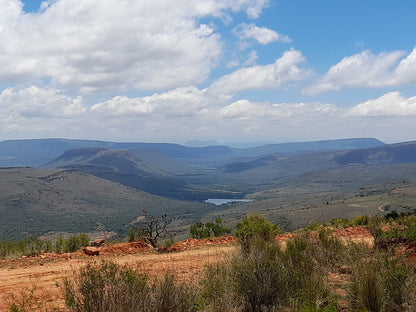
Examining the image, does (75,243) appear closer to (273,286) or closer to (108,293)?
(108,293)

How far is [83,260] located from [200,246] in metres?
4.91

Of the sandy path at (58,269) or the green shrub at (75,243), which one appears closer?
the sandy path at (58,269)

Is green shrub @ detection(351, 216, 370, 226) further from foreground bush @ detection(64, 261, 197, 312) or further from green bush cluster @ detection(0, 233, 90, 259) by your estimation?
foreground bush @ detection(64, 261, 197, 312)

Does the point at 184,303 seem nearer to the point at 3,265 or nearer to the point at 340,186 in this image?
the point at 3,265

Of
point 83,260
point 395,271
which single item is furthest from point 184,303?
point 83,260

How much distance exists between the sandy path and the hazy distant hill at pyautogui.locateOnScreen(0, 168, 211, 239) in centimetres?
5802

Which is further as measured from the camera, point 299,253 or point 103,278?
point 299,253

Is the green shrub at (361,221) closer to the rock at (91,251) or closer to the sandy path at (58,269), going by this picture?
the sandy path at (58,269)

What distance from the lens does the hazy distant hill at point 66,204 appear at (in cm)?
8025

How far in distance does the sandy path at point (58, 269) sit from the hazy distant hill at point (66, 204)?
58.0 metres

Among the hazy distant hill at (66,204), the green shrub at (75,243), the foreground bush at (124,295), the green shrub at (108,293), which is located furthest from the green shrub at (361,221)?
the hazy distant hill at (66,204)

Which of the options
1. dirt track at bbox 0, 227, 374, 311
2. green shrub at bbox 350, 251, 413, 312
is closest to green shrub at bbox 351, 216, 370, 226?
dirt track at bbox 0, 227, 374, 311

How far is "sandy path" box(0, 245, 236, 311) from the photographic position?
26.7ft

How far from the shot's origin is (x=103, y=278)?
229 inches
